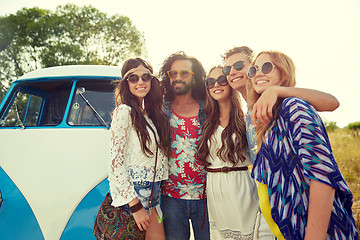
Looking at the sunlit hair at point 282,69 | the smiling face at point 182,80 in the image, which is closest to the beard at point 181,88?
the smiling face at point 182,80

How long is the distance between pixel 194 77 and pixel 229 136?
0.81 metres

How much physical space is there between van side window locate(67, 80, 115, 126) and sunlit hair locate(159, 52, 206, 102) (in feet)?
2.29

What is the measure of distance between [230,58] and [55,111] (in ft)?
7.15

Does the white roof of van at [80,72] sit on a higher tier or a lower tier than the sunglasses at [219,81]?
higher

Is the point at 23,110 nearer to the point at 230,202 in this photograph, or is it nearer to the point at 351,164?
the point at 230,202

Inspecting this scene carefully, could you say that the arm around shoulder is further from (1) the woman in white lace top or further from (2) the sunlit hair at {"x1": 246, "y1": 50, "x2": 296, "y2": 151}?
(1) the woman in white lace top

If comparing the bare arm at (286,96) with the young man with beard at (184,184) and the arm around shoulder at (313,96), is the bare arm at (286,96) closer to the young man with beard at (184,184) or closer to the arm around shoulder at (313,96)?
the arm around shoulder at (313,96)

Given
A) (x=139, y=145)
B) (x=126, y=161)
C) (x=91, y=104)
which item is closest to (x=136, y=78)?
(x=139, y=145)

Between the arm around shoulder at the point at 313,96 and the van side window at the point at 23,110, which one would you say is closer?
the arm around shoulder at the point at 313,96

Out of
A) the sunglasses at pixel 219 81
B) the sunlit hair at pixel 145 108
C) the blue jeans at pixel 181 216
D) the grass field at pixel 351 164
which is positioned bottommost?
the grass field at pixel 351 164

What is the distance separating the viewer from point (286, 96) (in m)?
1.53

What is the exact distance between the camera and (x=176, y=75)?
2.77m

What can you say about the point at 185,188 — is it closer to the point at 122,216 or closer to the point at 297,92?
→ the point at 122,216

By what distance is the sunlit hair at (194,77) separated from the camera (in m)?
2.83
